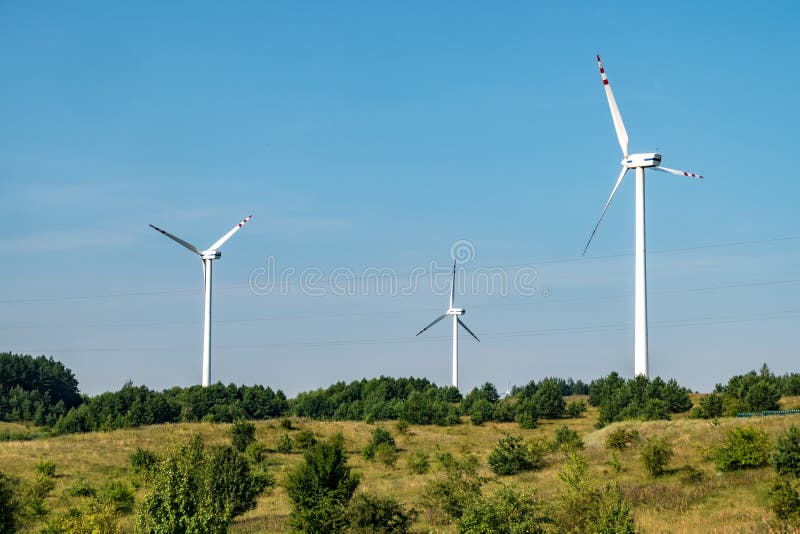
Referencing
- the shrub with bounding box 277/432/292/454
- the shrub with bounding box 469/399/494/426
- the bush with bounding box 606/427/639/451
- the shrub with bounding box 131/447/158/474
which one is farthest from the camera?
the shrub with bounding box 469/399/494/426

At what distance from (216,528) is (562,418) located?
11286cm

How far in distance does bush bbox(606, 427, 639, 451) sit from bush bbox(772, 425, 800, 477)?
78.3 feet

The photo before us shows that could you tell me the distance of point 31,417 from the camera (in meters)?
193

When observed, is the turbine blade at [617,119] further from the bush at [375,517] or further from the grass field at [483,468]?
the bush at [375,517]

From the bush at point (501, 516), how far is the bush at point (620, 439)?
43.6 metres

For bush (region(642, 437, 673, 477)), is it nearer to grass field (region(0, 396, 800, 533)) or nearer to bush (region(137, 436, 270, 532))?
grass field (region(0, 396, 800, 533))

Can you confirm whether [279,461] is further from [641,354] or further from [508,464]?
[641,354]

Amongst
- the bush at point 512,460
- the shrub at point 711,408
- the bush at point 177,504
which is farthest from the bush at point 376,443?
the bush at point 177,504

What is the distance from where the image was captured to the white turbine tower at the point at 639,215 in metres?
114

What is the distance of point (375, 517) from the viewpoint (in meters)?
50.9

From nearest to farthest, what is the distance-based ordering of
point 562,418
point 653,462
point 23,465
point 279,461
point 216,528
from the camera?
point 216,528 < point 653,462 < point 23,465 < point 279,461 < point 562,418

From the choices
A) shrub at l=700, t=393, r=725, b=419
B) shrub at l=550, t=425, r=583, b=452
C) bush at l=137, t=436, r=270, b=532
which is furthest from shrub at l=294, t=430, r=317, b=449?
bush at l=137, t=436, r=270, b=532

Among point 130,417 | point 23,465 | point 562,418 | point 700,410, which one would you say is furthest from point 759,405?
point 130,417

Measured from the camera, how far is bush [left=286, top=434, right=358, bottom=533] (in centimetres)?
5294
